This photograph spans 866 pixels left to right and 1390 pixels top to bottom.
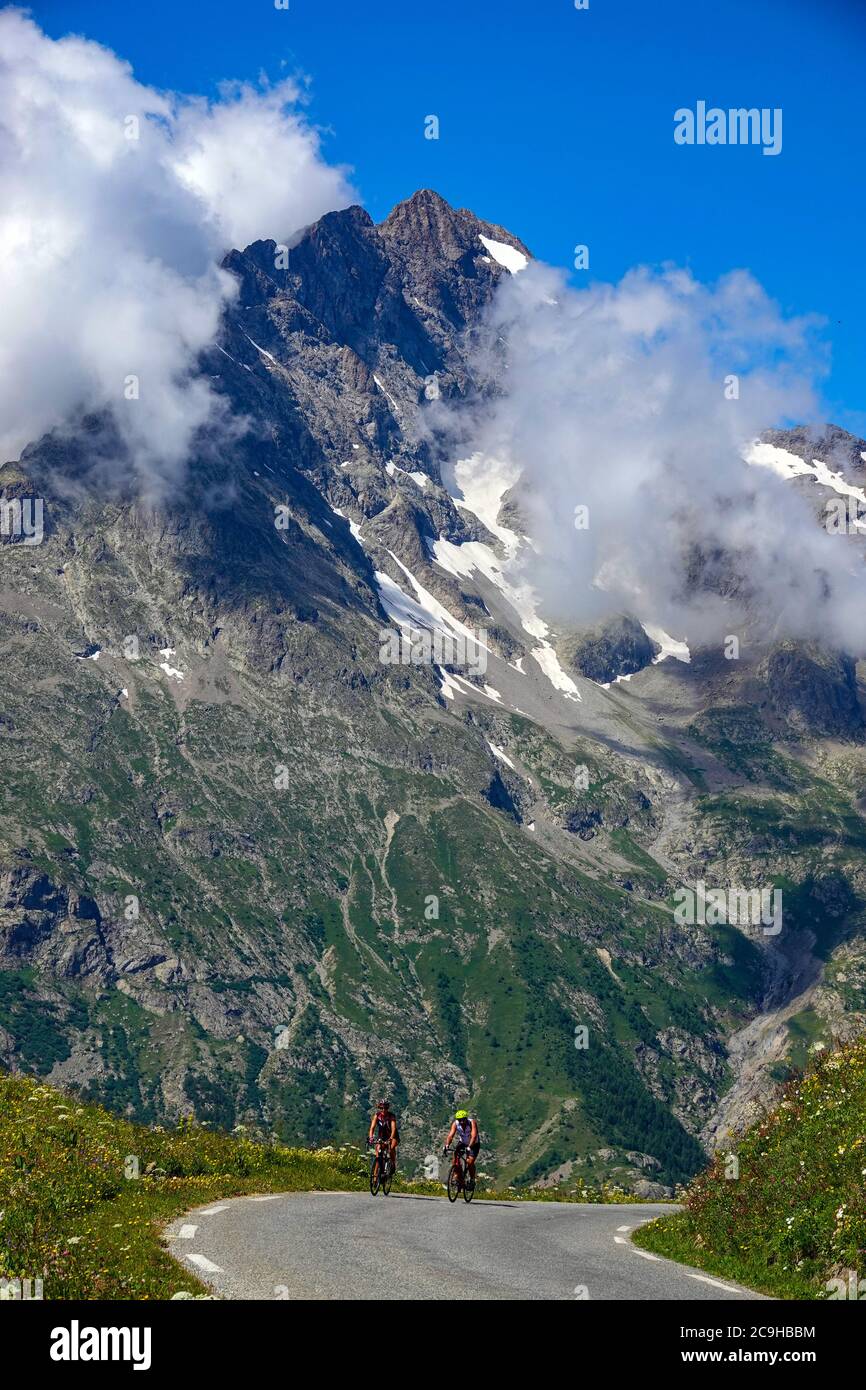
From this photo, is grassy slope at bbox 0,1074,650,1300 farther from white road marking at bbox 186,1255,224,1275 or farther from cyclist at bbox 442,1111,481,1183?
cyclist at bbox 442,1111,481,1183

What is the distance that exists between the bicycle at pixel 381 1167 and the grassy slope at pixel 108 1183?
1.81 metres

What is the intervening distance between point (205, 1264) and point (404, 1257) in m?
Answer: 4.46

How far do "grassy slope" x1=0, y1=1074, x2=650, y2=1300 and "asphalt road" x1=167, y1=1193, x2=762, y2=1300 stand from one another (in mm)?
937

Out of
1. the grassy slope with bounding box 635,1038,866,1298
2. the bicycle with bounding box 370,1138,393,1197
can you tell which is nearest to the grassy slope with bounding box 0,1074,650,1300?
the bicycle with bounding box 370,1138,393,1197

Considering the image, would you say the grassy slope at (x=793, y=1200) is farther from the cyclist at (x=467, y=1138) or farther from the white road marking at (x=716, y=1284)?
the cyclist at (x=467, y=1138)

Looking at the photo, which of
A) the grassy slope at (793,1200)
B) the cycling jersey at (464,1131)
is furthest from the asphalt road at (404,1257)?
the cycling jersey at (464,1131)

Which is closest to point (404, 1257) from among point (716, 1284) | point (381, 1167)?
point (716, 1284)

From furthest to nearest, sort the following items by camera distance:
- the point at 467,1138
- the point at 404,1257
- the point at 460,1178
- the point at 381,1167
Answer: the point at 460,1178 → the point at 467,1138 → the point at 381,1167 → the point at 404,1257

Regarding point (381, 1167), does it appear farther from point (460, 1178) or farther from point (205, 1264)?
point (205, 1264)

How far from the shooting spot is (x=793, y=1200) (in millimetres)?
27797

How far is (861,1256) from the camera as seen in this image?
23422 millimetres
